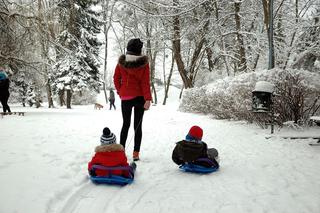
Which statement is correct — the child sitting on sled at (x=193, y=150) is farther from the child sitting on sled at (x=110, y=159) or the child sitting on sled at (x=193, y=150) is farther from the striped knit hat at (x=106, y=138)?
the striped knit hat at (x=106, y=138)

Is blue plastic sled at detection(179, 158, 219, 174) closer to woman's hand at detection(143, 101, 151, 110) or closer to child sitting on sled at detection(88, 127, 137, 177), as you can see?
child sitting on sled at detection(88, 127, 137, 177)

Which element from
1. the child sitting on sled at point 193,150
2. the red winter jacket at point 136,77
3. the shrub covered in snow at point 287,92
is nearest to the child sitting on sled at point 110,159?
the child sitting on sled at point 193,150

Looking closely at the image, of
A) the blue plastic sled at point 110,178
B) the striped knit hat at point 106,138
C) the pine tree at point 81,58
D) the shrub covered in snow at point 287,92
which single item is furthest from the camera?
the pine tree at point 81,58

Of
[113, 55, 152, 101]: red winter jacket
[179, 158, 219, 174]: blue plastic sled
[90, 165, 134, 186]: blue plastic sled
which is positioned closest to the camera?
[90, 165, 134, 186]: blue plastic sled

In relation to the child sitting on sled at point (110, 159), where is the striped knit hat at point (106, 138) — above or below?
above

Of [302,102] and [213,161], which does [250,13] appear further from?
[213,161]

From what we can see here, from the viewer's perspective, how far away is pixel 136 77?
4.77 m

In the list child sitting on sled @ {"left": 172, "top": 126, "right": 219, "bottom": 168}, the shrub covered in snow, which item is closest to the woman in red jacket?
child sitting on sled @ {"left": 172, "top": 126, "right": 219, "bottom": 168}

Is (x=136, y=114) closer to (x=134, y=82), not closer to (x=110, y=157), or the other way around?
(x=134, y=82)

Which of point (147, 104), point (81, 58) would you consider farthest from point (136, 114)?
point (81, 58)

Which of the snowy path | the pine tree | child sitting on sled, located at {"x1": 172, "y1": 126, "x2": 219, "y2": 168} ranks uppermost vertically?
the pine tree

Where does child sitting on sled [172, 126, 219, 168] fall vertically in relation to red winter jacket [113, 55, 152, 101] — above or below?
below

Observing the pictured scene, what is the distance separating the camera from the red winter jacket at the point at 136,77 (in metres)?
4.73

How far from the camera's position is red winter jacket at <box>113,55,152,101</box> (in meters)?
4.73
